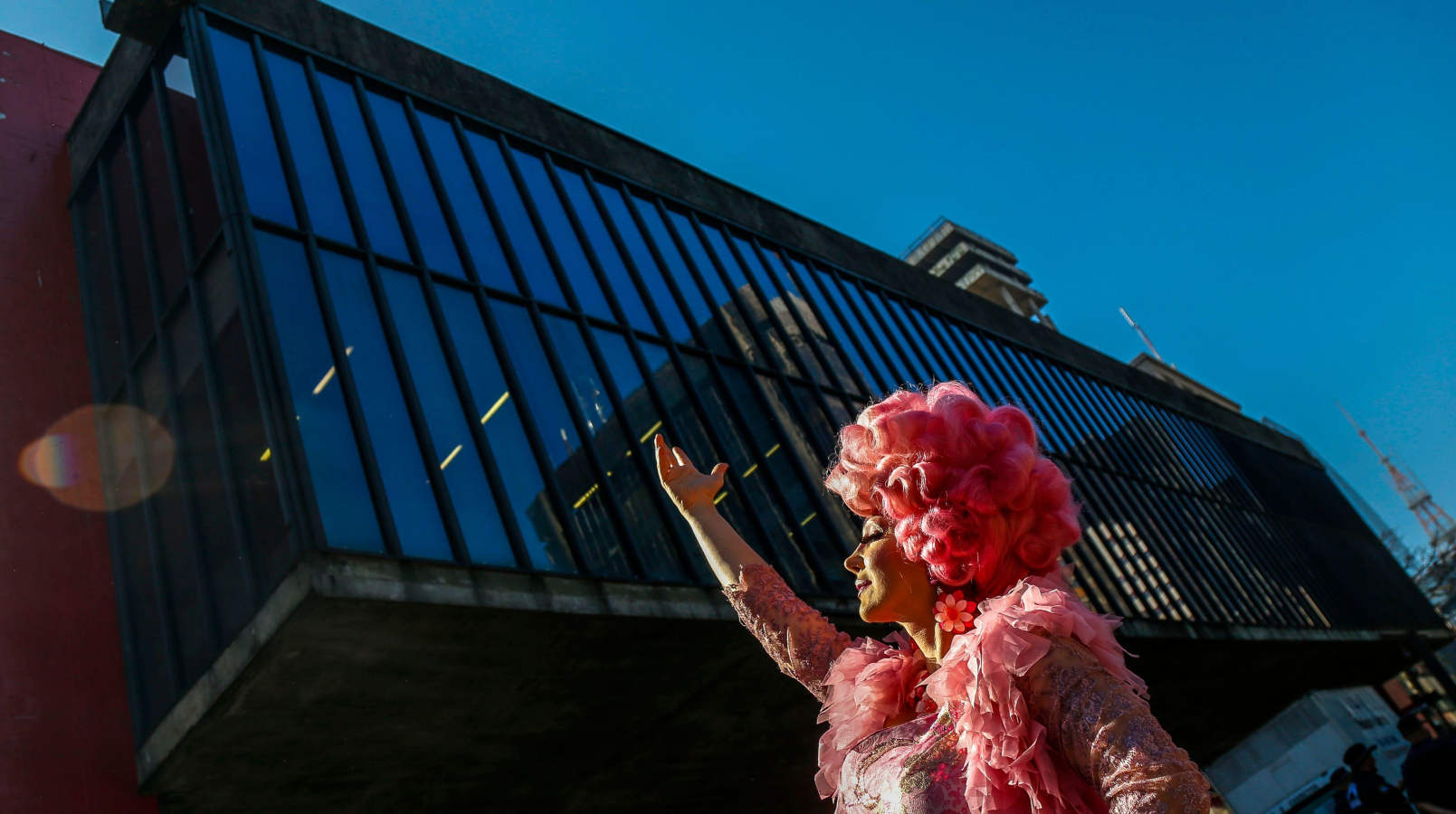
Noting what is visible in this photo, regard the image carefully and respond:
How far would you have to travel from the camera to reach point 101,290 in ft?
38.9

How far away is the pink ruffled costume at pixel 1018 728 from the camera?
2119mm

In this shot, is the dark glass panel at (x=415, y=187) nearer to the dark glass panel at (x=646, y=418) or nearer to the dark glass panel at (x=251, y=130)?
the dark glass panel at (x=251, y=130)

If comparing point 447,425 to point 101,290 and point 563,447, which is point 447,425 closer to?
point 563,447

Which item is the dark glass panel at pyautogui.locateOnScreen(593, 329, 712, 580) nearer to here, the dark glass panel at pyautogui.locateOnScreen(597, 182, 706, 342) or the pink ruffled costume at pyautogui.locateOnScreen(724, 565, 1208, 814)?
the dark glass panel at pyautogui.locateOnScreen(597, 182, 706, 342)

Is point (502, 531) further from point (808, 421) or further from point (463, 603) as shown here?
point (808, 421)

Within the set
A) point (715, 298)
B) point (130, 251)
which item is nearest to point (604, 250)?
point (715, 298)

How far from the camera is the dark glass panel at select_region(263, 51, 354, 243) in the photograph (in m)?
10.3

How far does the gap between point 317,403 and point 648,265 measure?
5.88 metres

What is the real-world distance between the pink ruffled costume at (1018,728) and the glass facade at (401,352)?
5460 mm

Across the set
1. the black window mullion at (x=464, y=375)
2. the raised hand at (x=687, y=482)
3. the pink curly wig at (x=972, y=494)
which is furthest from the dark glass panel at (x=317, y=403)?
the pink curly wig at (x=972, y=494)

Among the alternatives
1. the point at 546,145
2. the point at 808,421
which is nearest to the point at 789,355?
the point at 808,421

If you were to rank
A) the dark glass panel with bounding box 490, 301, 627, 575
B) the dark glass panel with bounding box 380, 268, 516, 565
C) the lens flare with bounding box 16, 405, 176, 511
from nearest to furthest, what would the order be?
the dark glass panel with bounding box 380, 268, 516, 565, the dark glass panel with bounding box 490, 301, 627, 575, the lens flare with bounding box 16, 405, 176, 511

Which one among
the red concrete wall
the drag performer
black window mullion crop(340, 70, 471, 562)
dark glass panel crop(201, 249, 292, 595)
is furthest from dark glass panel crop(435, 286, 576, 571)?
the drag performer

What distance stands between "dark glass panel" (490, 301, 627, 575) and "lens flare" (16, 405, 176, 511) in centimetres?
342
